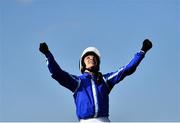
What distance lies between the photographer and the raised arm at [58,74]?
7.85 m

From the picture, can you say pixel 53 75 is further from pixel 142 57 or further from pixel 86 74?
pixel 142 57

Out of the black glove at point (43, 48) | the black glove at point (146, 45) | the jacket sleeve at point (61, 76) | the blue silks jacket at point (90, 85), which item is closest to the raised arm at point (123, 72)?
the blue silks jacket at point (90, 85)

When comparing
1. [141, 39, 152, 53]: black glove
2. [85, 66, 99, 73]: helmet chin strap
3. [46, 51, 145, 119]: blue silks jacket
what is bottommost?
[46, 51, 145, 119]: blue silks jacket

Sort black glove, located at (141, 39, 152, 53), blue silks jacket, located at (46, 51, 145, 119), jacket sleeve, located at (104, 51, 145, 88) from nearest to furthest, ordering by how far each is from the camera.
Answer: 1. blue silks jacket, located at (46, 51, 145, 119)
2. jacket sleeve, located at (104, 51, 145, 88)
3. black glove, located at (141, 39, 152, 53)

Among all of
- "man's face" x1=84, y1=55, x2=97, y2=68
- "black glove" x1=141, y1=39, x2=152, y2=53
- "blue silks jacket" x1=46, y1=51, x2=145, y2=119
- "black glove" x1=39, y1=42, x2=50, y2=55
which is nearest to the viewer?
"black glove" x1=39, y1=42, x2=50, y2=55

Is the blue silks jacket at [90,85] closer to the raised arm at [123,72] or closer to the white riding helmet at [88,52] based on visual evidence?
the raised arm at [123,72]

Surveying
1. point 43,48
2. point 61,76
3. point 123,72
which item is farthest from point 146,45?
point 43,48

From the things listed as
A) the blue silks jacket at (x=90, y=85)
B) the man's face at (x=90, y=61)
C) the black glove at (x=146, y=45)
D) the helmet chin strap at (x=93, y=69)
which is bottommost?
the blue silks jacket at (x=90, y=85)

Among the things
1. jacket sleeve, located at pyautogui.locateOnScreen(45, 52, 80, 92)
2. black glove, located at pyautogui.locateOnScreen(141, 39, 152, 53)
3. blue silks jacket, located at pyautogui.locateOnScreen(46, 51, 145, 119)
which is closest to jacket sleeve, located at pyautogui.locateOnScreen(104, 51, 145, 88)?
blue silks jacket, located at pyautogui.locateOnScreen(46, 51, 145, 119)

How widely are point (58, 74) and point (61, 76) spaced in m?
0.07

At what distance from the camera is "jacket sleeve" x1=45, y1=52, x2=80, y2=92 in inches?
310

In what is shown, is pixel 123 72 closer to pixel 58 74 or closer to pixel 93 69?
pixel 93 69

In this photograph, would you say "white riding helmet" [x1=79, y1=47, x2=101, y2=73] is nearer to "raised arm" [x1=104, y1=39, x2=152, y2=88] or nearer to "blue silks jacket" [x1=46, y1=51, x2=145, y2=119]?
"blue silks jacket" [x1=46, y1=51, x2=145, y2=119]

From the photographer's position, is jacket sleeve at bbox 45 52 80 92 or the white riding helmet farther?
the white riding helmet
